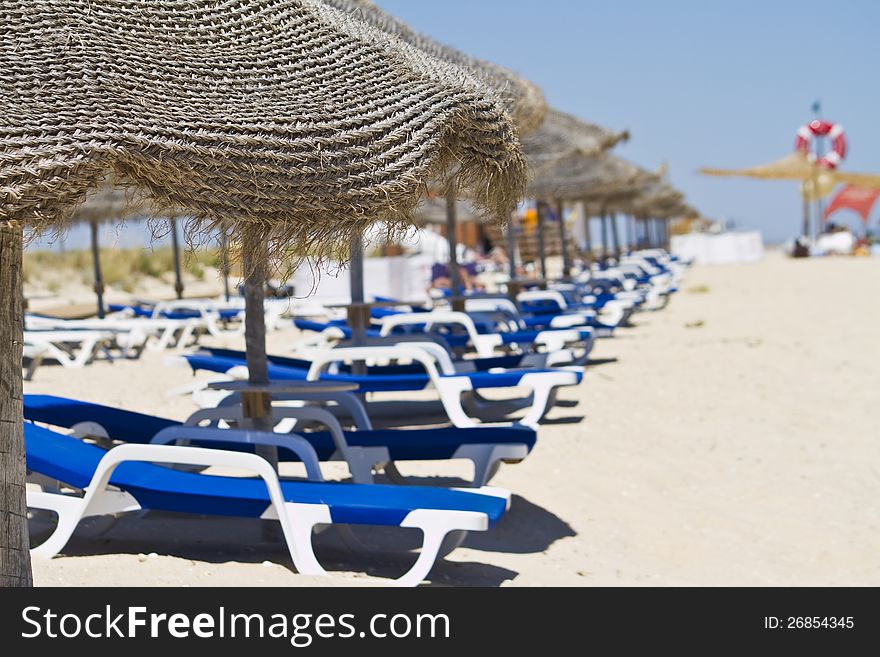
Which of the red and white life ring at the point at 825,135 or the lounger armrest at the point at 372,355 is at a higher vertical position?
the red and white life ring at the point at 825,135

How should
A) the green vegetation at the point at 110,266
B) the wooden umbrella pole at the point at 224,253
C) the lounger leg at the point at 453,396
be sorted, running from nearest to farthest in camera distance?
the wooden umbrella pole at the point at 224,253 < the lounger leg at the point at 453,396 < the green vegetation at the point at 110,266

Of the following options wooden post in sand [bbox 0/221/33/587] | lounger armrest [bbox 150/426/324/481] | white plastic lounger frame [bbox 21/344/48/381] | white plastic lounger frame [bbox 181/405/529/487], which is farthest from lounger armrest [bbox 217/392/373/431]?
white plastic lounger frame [bbox 21/344/48/381]

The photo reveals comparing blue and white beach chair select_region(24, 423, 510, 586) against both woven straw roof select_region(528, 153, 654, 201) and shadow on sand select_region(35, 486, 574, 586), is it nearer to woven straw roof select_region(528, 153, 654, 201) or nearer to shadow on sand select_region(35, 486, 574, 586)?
shadow on sand select_region(35, 486, 574, 586)

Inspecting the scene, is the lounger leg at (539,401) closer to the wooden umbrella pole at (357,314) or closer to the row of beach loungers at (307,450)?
the row of beach loungers at (307,450)

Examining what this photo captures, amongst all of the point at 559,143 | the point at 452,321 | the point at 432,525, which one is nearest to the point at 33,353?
the point at 452,321

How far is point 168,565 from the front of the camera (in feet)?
10.4

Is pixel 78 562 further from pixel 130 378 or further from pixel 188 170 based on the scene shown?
pixel 130 378

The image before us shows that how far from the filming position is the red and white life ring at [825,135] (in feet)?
155

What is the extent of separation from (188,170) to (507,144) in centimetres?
110

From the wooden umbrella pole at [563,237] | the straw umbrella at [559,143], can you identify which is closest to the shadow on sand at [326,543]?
the straw umbrella at [559,143]

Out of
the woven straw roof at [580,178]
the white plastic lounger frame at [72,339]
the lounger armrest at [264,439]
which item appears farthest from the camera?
the woven straw roof at [580,178]

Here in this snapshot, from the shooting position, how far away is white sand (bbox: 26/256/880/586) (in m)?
3.58

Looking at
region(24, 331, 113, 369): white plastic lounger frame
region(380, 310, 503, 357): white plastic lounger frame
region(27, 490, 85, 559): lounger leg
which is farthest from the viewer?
region(24, 331, 113, 369): white plastic lounger frame
